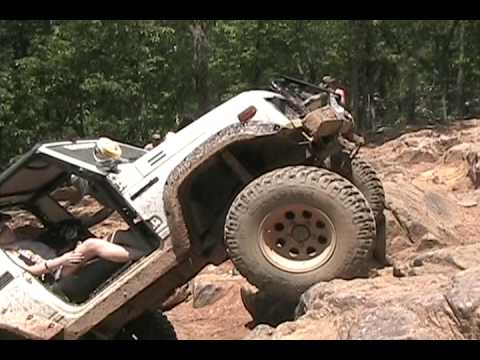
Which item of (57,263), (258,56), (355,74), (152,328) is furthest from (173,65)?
(57,263)

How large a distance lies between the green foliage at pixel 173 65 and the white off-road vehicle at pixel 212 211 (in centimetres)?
1175

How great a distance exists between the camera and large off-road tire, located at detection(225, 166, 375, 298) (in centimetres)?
537

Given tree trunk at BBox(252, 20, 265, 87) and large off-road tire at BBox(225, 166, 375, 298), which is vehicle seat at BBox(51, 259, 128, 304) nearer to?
large off-road tire at BBox(225, 166, 375, 298)

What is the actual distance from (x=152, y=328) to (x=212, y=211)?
127cm

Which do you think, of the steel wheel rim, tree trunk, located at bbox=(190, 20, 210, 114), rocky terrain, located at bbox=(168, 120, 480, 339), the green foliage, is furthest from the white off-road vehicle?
tree trunk, located at bbox=(190, 20, 210, 114)

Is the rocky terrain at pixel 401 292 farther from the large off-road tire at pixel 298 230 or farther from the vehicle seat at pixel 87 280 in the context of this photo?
the vehicle seat at pixel 87 280

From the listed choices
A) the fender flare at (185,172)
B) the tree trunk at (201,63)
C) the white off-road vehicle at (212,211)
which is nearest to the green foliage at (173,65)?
the tree trunk at (201,63)

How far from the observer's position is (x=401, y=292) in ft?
15.4

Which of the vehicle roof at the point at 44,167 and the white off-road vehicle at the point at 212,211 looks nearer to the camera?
the white off-road vehicle at the point at 212,211

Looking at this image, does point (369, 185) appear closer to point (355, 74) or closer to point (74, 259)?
point (74, 259)

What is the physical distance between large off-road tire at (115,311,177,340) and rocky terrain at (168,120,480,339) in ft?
1.26

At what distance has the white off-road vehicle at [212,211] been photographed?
5.41 m
